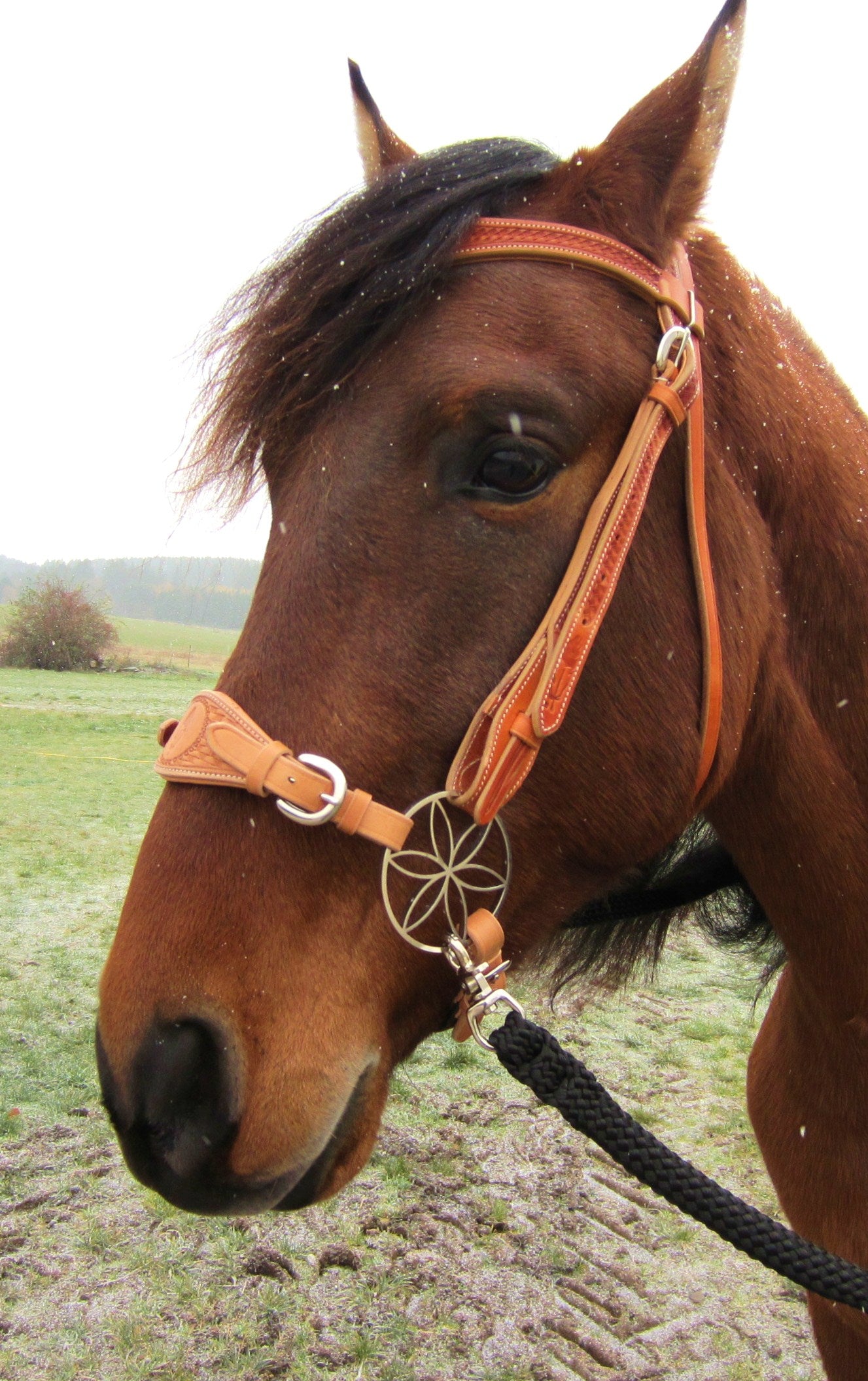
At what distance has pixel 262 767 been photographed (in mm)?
1358

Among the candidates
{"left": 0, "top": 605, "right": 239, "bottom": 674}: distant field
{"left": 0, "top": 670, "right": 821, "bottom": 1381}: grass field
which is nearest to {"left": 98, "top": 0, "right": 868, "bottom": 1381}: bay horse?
{"left": 0, "top": 670, "right": 821, "bottom": 1381}: grass field

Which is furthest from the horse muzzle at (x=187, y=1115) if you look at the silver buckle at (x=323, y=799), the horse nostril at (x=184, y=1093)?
the silver buckle at (x=323, y=799)

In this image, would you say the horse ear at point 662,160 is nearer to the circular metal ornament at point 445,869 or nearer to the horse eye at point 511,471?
the horse eye at point 511,471

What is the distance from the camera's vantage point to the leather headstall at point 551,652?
138cm

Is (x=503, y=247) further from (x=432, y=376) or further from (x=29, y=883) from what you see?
(x=29, y=883)

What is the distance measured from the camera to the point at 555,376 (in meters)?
1.46

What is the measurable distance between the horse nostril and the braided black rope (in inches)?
19.2

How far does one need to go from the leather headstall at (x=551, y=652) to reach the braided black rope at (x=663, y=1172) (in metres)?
0.46

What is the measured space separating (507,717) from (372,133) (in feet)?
5.15

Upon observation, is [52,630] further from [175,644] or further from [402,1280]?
[402,1280]

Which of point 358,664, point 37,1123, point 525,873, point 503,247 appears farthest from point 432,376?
point 37,1123

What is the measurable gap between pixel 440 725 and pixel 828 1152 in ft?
4.34

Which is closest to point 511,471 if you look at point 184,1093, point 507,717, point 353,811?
point 507,717

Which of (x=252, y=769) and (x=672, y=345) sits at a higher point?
(x=672, y=345)
